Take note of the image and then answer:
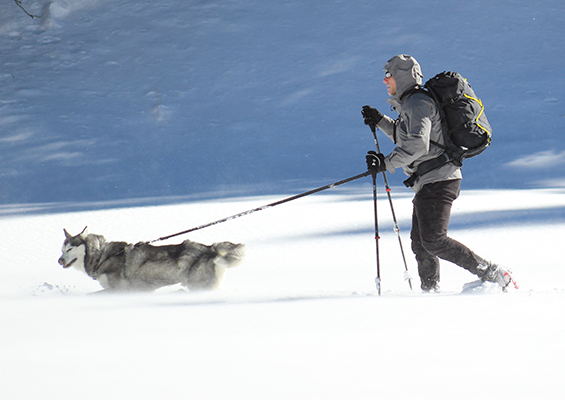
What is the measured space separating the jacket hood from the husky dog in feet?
5.41

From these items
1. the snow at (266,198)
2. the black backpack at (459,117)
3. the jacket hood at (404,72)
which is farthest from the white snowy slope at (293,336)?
the jacket hood at (404,72)

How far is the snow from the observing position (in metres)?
2.11

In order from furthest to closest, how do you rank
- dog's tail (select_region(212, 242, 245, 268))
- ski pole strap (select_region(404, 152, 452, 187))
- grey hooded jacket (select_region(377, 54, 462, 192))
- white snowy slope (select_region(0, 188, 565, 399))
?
dog's tail (select_region(212, 242, 245, 268)) < ski pole strap (select_region(404, 152, 452, 187)) < grey hooded jacket (select_region(377, 54, 462, 192)) < white snowy slope (select_region(0, 188, 565, 399))

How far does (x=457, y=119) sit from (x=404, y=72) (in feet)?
1.63

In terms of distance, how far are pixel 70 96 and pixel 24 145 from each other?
3188 millimetres

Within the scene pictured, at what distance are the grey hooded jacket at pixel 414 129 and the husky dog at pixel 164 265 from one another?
1.38 m

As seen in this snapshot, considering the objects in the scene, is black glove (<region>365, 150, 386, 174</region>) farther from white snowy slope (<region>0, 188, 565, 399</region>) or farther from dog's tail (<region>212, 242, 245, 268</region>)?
dog's tail (<region>212, 242, 245, 268</region>)

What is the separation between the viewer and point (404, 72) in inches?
142

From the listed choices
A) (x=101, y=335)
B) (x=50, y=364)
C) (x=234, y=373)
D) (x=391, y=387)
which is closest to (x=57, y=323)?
(x=101, y=335)

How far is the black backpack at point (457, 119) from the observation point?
11.2ft

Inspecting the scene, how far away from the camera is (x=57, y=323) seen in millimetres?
2857

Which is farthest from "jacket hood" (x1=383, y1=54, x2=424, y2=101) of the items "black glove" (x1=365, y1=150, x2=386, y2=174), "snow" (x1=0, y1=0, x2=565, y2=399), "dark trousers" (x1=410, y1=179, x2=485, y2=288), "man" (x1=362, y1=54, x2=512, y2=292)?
"snow" (x1=0, y1=0, x2=565, y2=399)

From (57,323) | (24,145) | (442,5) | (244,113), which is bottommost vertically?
(57,323)

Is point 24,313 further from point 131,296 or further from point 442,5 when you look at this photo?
point 442,5
